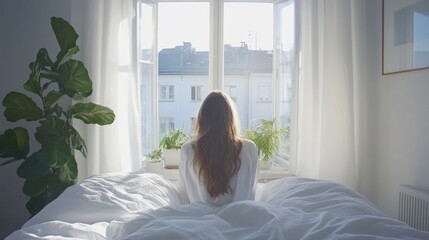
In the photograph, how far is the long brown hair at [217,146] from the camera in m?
1.79

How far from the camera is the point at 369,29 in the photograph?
2.67 metres

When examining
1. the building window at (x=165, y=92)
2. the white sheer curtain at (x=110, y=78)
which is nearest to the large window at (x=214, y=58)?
the building window at (x=165, y=92)

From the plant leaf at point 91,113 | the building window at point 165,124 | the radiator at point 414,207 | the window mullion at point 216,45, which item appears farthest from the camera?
the building window at point 165,124

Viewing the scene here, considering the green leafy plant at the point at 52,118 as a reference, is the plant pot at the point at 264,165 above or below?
below

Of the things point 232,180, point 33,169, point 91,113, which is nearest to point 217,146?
point 232,180

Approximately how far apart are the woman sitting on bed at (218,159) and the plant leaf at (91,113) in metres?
0.71

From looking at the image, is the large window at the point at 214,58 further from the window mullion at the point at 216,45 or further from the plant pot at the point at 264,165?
the plant pot at the point at 264,165

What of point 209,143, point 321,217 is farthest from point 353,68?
point 321,217

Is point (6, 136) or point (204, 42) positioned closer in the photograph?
point (6, 136)

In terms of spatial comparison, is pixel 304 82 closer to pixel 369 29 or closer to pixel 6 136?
pixel 369 29

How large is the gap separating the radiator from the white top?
931mm

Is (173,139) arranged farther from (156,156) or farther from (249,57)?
(249,57)

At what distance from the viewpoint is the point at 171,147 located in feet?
9.45

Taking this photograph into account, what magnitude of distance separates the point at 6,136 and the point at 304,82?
2.05 metres
